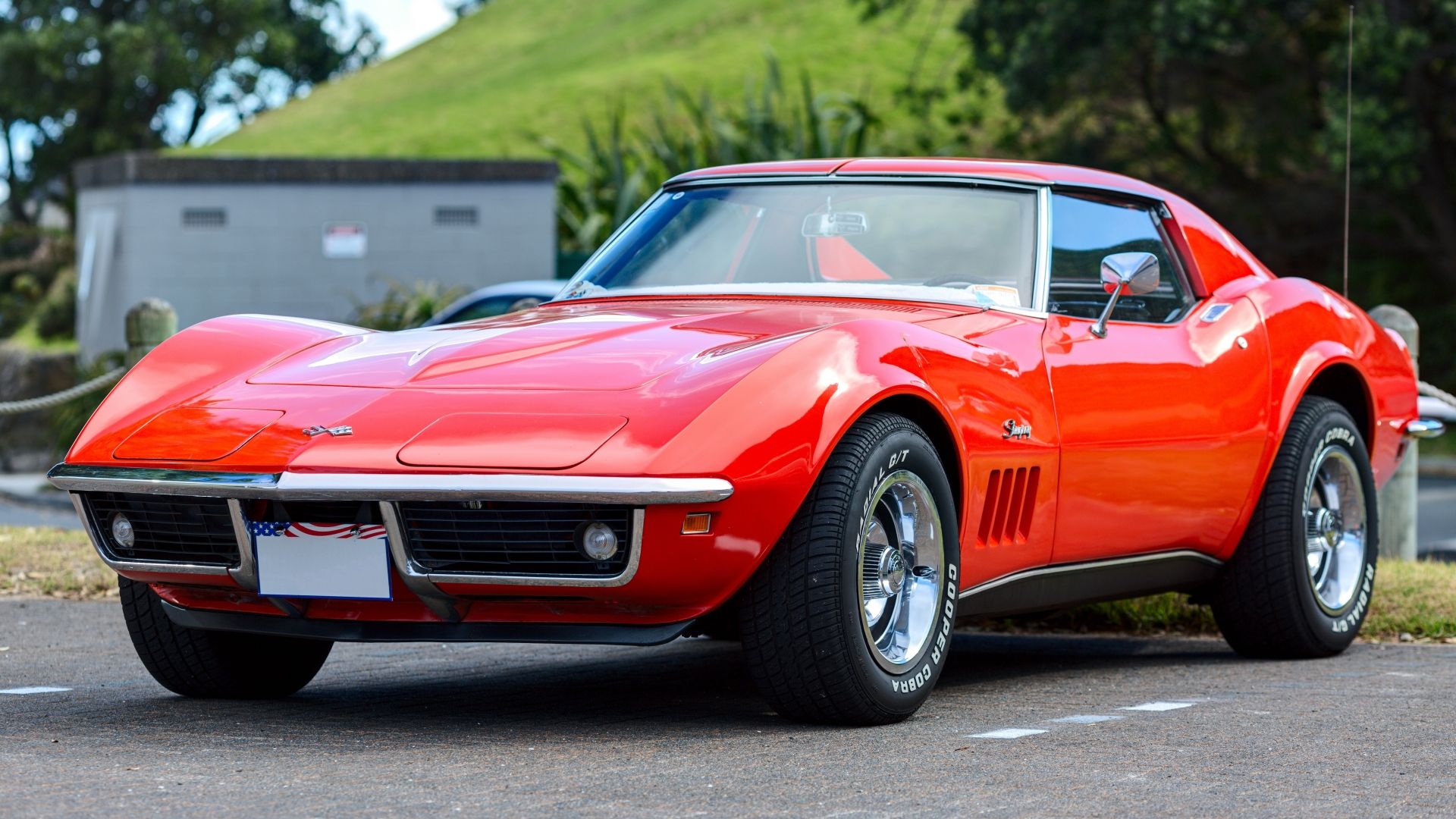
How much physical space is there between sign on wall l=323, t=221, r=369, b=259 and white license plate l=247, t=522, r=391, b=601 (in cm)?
1420

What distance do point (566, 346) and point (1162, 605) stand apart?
316cm

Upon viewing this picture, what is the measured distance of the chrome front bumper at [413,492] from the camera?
390cm

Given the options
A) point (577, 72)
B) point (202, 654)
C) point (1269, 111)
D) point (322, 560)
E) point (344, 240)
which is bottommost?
point (344, 240)

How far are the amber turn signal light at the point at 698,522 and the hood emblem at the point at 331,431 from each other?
2.54ft

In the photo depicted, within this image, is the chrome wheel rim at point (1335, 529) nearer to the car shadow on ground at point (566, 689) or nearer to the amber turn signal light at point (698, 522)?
the car shadow on ground at point (566, 689)

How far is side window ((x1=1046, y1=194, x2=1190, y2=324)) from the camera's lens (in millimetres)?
5438

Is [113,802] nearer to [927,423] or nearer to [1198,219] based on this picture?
[927,423]

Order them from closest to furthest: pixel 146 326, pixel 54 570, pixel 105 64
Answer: pixel 54 570 < pixel 146 326 < pixel 105 64

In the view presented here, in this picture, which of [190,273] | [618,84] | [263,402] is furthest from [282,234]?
[618,84]

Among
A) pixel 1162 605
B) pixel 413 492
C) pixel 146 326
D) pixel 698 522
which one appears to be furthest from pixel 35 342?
pixel 698 522

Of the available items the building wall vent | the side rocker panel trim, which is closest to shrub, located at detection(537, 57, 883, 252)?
the building wall vent

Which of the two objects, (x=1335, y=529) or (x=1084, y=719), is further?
(x=1335, y=529)

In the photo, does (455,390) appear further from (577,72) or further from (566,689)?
(577,72)

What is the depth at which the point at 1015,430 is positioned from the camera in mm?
4777
